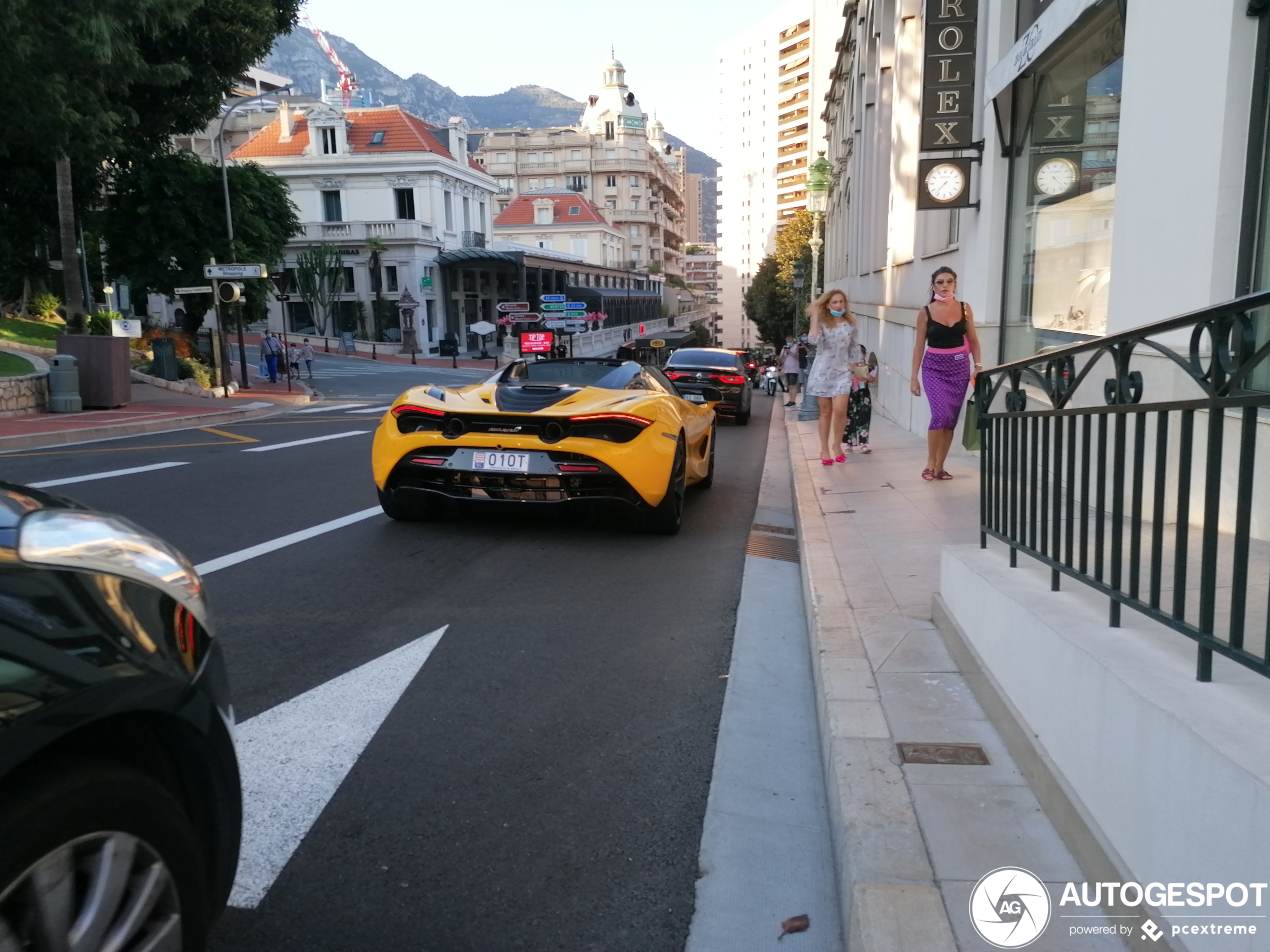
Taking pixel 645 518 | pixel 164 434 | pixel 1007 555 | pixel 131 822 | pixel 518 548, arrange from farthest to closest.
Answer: pixel 164 434 → pixel 645 518 → pixel 518 548 → pixel 1007 555 → pixel 131 822

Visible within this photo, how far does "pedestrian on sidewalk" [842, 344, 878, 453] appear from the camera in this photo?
1140 cm

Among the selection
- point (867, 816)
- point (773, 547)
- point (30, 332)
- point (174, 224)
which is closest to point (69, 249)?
point (30, 332)

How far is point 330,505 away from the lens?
845 centimetres

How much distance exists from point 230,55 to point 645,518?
2362cm

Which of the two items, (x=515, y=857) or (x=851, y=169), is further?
(x=851, y=169)

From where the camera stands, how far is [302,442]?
45.8 feet

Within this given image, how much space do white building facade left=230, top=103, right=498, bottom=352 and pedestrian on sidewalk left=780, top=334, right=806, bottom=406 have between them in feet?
124

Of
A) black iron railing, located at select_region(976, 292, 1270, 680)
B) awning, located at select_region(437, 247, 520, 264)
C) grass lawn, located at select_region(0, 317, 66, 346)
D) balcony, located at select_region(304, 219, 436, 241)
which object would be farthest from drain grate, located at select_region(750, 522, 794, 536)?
awning, located at select_region(437, 247, 520, 264)

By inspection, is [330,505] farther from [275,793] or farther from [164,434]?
[164,434]

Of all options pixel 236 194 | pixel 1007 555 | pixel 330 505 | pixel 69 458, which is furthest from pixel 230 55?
pixel 1007 555

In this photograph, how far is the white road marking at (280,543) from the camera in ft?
20.1

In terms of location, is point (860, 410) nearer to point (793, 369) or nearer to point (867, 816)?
point (867, 816)

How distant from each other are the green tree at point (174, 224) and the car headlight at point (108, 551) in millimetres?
30985

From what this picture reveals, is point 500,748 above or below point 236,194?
below
